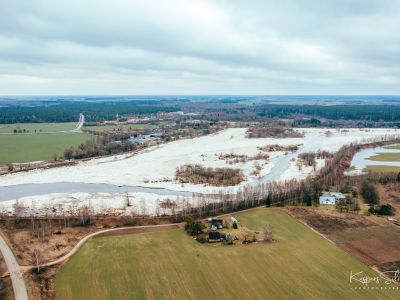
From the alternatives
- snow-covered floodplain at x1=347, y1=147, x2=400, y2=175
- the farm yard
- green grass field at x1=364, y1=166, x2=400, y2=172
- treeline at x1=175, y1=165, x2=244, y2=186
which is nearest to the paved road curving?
the farm yard

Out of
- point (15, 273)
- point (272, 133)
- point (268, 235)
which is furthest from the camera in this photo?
point (272, 133)

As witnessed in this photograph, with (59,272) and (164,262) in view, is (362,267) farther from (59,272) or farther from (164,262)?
(59,272)

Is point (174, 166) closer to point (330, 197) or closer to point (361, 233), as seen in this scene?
point (330, 197)

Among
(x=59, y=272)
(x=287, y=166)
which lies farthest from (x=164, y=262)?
(x=287, y=166)

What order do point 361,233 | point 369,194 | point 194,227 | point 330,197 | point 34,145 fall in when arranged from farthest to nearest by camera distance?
point 34,145, point 369,194, point 330,197, point 361,233, point 194,227

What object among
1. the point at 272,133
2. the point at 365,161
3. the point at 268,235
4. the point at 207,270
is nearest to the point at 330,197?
the point at 268,235

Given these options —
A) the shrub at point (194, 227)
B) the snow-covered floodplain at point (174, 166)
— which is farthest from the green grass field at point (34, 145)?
the shrub at point (194, 227)

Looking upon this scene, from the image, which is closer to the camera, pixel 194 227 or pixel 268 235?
pixel 268 235

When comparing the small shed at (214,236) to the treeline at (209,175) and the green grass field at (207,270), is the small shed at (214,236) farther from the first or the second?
the treeline at (209,175)
